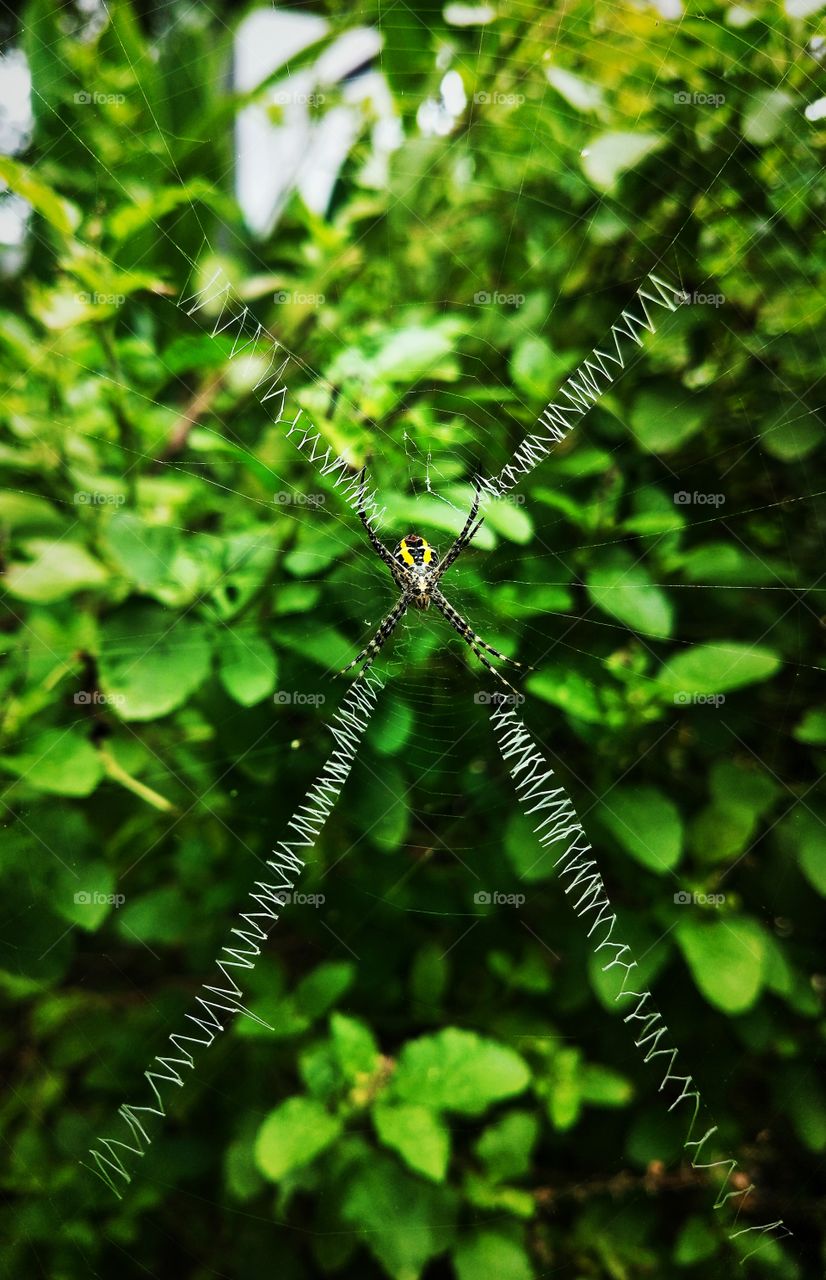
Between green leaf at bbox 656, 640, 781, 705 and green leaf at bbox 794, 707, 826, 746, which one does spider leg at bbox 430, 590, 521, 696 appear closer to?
green leaf at bbox 656, 640, 781, 705

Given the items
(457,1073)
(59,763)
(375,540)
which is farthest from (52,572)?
(457,1073)

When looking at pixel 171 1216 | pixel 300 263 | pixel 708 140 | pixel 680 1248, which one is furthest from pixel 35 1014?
pixel 708 140

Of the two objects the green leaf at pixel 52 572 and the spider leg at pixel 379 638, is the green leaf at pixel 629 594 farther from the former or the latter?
the green leaf at pixel 52 572

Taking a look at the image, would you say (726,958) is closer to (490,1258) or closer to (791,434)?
(490,1258)

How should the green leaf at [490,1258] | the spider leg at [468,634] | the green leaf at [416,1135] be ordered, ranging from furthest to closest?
the spider leg at [468,634] → the green leaf at [490,1258] → the green leaf at [416,1135]

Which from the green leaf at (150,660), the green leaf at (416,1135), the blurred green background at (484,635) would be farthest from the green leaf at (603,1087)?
the green leaf at (150,660)

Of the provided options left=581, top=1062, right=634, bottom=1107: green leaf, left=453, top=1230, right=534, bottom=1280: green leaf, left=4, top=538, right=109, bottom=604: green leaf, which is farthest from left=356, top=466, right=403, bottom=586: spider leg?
left=453, top=1230, right=534, bottom=1280: green leaf
